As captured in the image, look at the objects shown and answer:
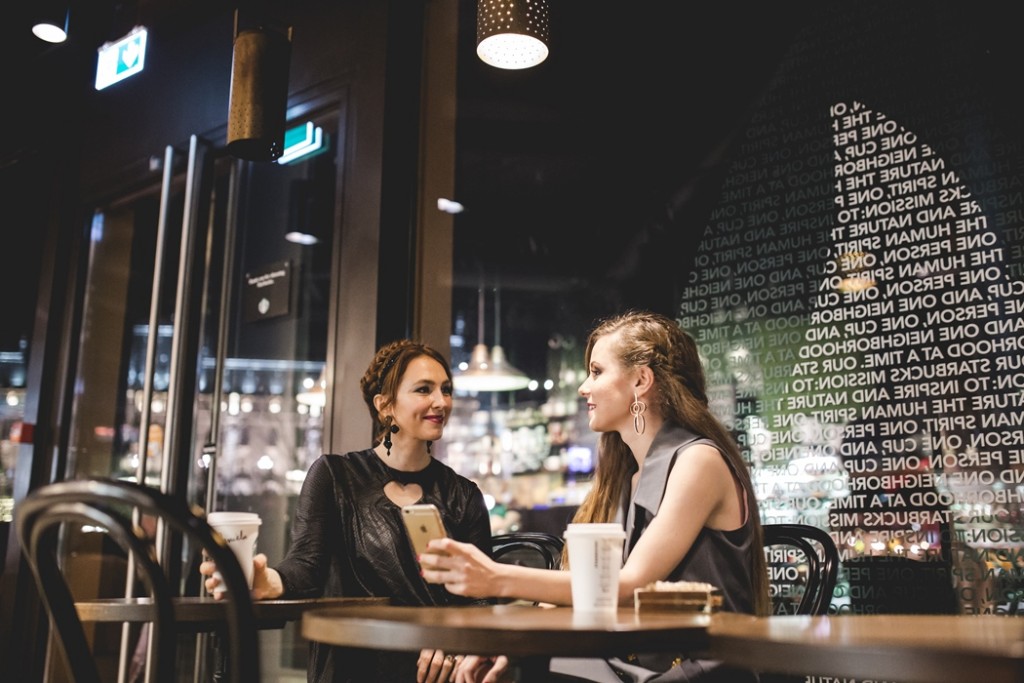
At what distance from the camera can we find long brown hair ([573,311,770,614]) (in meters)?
2.06

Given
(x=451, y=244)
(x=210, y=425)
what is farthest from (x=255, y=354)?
(x=451, y=244)

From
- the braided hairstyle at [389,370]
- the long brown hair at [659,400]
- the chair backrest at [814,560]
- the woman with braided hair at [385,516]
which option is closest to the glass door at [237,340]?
the braided hairstyle at [389,370]

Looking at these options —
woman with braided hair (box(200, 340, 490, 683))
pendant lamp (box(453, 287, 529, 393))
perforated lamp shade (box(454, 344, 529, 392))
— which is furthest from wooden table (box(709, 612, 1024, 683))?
perforated lamp shade (box(454, 344, 529, 392))

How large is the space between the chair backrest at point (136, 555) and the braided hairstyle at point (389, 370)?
1.52 metres

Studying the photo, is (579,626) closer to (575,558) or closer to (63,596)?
(575,558)

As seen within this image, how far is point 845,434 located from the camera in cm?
274

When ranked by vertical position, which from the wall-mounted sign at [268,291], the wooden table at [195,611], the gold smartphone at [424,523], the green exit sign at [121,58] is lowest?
the wooden table at [195,611]

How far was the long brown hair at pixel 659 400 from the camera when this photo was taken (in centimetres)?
206

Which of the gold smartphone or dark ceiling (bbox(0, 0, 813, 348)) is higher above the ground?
dark ceiling (bbox(0, 0, 813, 348))

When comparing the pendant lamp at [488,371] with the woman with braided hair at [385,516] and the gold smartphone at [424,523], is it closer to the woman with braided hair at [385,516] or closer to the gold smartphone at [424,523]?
the woman with braided hair at [385,516]

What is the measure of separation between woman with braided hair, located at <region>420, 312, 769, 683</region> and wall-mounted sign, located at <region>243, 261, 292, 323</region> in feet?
6.60

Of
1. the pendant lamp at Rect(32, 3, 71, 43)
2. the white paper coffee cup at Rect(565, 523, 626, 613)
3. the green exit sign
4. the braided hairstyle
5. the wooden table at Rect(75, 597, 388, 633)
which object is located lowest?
the wooden table at Rect(75, 597, 388, 633)

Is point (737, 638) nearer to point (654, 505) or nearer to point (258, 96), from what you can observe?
point (654, 505)

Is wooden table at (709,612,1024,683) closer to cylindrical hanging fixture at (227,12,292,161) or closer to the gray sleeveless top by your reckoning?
the gray sleeveless top
